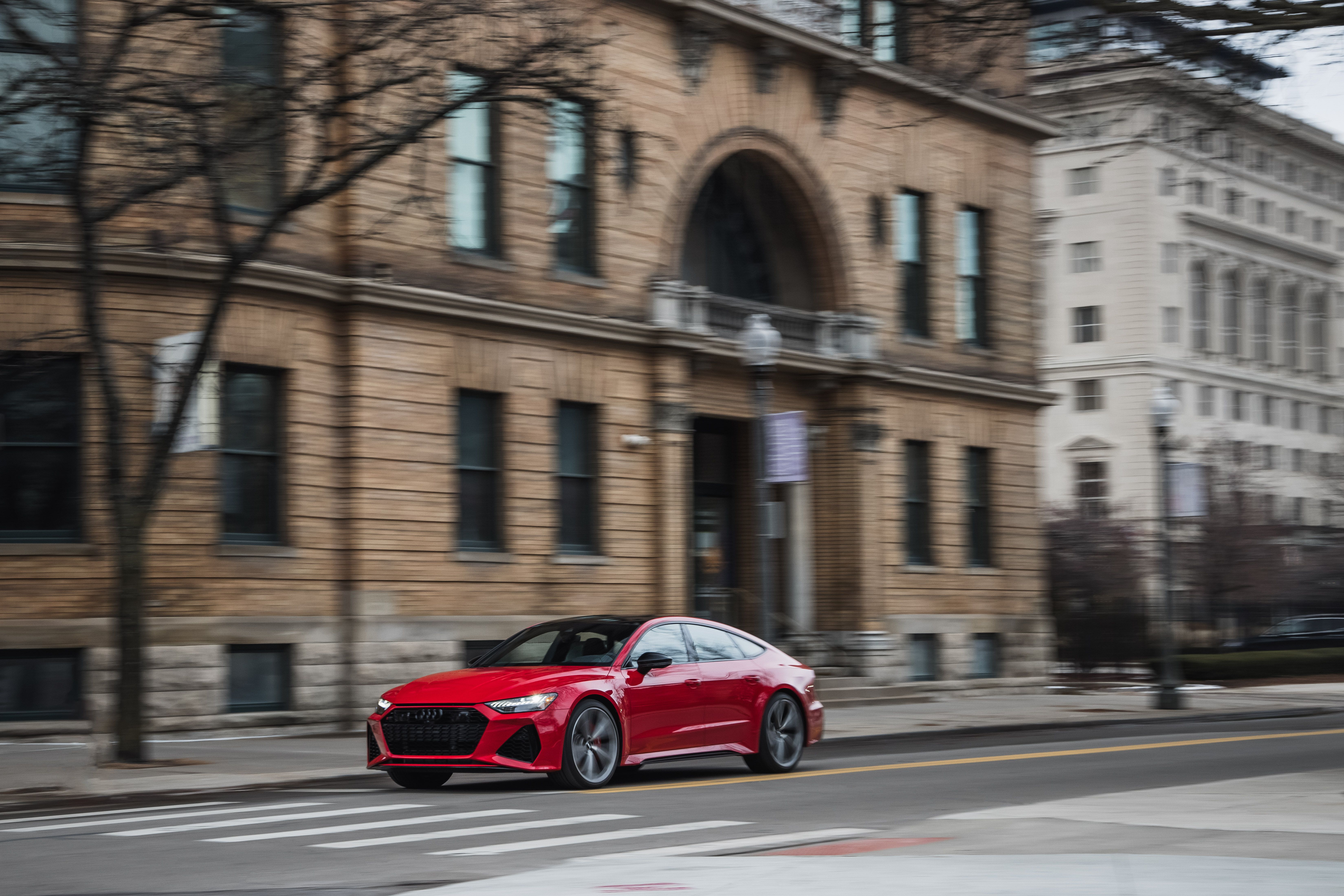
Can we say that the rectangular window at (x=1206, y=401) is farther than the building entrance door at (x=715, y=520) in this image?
Yes

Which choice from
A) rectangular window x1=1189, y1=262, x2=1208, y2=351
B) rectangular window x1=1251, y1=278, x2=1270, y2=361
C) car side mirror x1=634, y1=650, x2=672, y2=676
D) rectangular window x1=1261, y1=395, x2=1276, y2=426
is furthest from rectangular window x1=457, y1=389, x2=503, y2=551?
rectangular window x1=1251, y1=278, x2=1270, y2=361

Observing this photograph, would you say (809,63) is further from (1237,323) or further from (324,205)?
(1237,323)

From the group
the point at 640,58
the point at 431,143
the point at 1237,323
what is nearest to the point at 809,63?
the point at 640,58

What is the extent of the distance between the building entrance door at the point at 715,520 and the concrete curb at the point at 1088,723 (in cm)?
685

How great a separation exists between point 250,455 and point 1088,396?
61957 millimetres

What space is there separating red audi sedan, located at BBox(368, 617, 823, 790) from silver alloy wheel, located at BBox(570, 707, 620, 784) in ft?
0.04

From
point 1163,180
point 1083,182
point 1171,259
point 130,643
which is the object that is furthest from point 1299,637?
point 1083,182

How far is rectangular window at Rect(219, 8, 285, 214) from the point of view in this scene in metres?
18.4

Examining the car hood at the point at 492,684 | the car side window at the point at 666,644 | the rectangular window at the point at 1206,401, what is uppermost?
the rectangular window at the point at 1206,401

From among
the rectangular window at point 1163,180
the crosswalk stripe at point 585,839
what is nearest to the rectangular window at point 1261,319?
the rectangular window at point 1163,180

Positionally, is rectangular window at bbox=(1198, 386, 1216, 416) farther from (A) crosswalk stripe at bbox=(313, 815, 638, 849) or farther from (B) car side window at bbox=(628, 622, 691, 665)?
(A) crosswalk stripe at bbox=(313, 815, 638, 849)

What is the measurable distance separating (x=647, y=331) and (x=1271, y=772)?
12578 millimetres

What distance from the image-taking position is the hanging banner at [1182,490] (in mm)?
26938

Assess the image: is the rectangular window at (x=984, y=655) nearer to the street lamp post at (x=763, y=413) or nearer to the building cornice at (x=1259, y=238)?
the street lamp post at (x=763, y=413)
